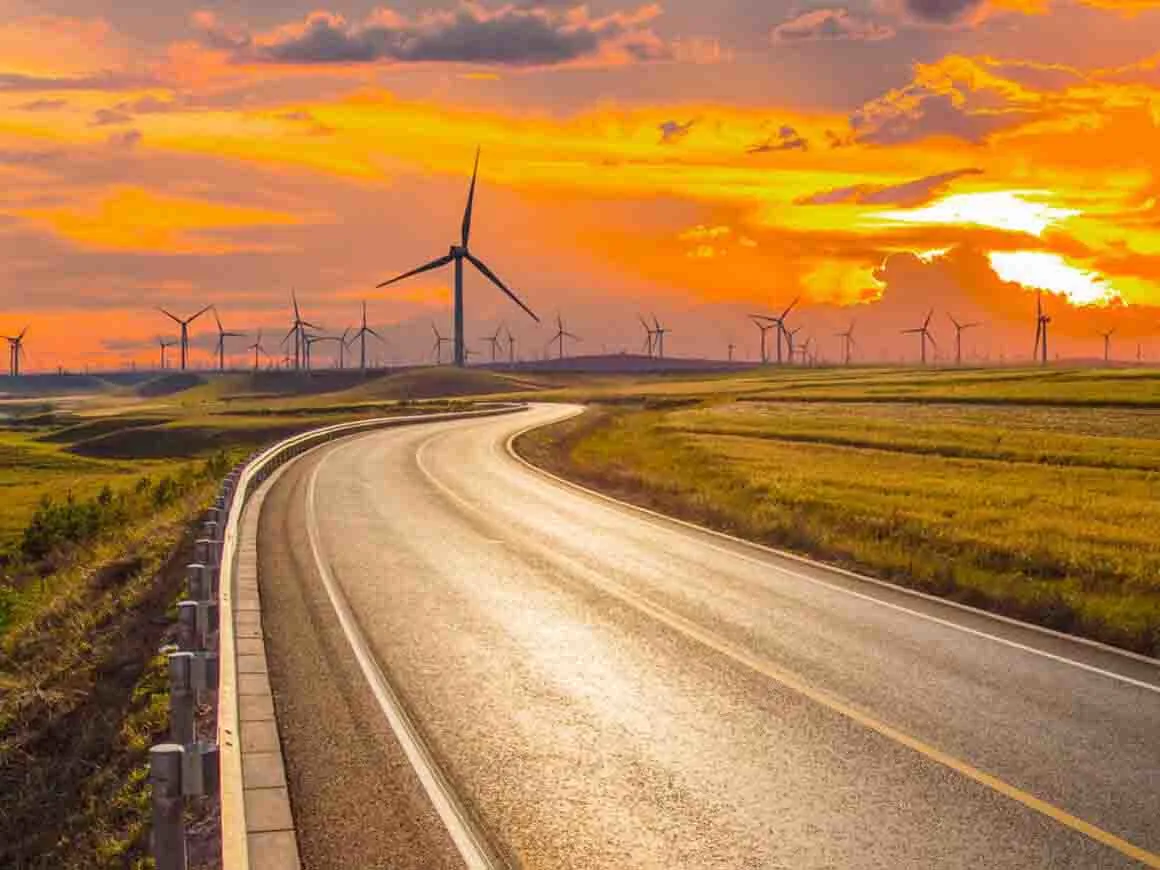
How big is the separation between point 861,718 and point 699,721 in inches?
58.8

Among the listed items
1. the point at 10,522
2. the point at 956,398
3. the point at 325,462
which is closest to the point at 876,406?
the point at 956,398

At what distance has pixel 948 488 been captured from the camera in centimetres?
3344

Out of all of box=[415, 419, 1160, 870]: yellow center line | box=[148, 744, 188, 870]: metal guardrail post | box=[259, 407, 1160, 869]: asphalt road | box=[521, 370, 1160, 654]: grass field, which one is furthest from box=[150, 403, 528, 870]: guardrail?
box=[521, 370, 1160, 654]: grass field

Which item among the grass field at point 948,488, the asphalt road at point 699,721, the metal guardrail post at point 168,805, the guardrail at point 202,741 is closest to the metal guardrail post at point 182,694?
the guardrail at point 202,741

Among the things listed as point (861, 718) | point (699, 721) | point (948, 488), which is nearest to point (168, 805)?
point (699, 721)

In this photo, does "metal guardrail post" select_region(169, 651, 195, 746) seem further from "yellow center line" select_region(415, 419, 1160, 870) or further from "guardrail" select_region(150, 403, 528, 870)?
"yellow center line" select_region(415, 419, 1160, 870)

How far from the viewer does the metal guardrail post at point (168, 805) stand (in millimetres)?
6938

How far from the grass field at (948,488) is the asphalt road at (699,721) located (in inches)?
77.7

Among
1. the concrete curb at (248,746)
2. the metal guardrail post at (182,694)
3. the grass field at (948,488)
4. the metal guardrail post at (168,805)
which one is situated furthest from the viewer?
the grass field at (948,488)

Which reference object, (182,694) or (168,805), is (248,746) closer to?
(182,694)

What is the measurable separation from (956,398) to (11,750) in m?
78.6

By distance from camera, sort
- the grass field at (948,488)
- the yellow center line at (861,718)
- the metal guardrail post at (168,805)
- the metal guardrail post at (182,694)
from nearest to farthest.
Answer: the metal guardrail post at (168,805) < the yellow center line at (861,718) < the metal guardrail post at (182,694) < the grass field at (948,488)

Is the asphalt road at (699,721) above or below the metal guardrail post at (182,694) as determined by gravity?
below

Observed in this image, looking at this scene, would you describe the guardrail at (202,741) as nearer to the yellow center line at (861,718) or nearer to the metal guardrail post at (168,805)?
the metal guardrail post at (168,805)
